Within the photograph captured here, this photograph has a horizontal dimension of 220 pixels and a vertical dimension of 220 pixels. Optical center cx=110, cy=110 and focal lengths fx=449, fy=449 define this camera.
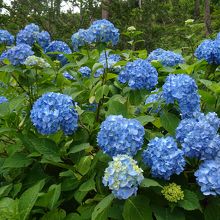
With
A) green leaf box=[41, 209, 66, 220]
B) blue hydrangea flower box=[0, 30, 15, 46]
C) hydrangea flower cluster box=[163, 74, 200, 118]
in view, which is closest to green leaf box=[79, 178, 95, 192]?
green leaf box=[41, 209, 66, 220]

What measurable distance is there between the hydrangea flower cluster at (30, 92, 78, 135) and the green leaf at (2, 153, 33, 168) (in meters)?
0.27

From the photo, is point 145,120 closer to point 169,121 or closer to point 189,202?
point 169,121

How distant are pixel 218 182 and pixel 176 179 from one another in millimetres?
219

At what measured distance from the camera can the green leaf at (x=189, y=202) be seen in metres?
1.74

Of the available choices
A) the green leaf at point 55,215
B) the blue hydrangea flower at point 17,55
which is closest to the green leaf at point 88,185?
the green leaf at point 55,215

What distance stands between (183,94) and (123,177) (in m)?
0.57

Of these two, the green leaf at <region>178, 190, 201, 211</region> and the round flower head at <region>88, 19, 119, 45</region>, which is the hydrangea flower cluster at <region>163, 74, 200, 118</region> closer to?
the green leaf at <region>178, 190, 201, 211</region>

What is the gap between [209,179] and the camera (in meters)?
1.74

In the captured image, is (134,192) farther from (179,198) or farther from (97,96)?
(97,96)

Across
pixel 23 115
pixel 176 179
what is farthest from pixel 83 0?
pixel 176 179

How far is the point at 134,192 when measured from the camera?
5.34 feet

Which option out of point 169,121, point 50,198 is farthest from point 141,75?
point 50,198

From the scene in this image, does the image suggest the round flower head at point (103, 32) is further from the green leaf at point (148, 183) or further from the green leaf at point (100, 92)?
the green leaf at point (148, 183)

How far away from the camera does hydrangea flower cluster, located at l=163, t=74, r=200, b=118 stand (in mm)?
1985
